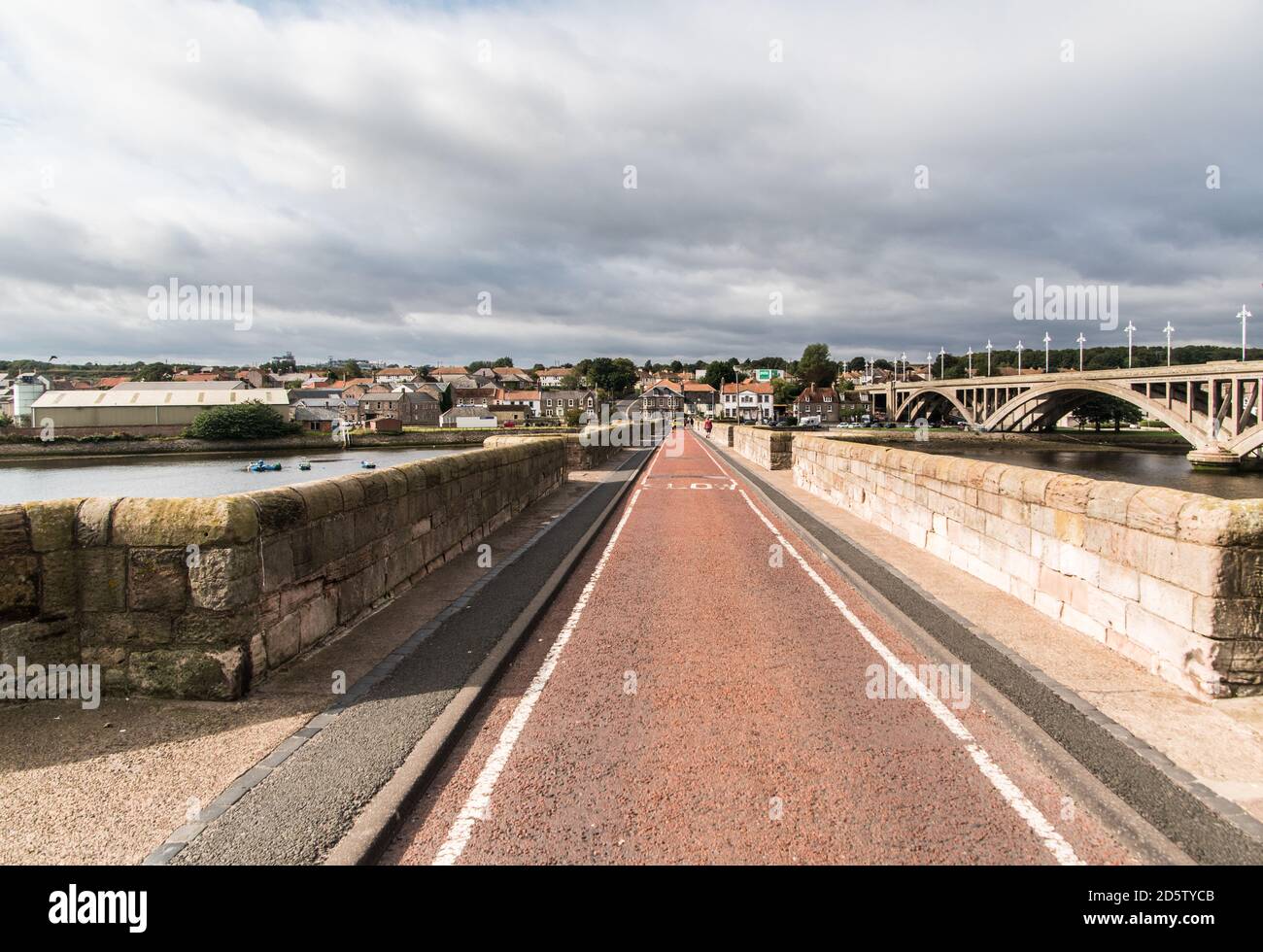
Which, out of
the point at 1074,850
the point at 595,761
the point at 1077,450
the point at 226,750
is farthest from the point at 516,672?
the point at 1077,450

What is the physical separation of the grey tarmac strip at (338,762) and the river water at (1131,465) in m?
34.4

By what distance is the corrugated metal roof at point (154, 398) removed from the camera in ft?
320

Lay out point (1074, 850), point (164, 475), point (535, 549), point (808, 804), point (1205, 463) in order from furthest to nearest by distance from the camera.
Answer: point (1205, 463) < point (164, 475) < point (535, 549) < point (808, 804) < point (1074, 850)

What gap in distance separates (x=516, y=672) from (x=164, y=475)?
60.5 m

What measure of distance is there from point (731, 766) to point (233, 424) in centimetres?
10597

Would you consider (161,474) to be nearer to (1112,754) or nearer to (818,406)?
(1112,754)

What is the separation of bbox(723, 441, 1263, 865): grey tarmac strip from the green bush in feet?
341

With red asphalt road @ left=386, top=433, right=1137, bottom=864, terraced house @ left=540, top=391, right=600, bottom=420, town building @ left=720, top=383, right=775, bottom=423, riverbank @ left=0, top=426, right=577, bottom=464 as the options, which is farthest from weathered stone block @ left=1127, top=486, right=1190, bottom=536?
town building @ left=720, top=383, right=775, bottom=423

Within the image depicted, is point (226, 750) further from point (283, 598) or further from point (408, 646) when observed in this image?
point (408, 646)

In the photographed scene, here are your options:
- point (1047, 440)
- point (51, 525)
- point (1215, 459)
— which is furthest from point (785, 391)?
point (51, 525)

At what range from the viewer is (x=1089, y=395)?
95.1 meters

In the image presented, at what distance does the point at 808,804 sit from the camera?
390cm

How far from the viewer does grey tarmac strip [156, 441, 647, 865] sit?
3467 mm

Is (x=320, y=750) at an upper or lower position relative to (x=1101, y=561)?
lower
